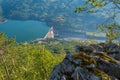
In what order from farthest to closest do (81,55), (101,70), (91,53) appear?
(91,53)
(81,55)
(101,70)

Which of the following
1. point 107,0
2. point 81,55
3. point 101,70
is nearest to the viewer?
point 101,70

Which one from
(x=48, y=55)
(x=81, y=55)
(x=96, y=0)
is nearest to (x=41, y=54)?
(x=48, y=55)

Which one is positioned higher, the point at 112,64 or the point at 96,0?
the point at 96,0

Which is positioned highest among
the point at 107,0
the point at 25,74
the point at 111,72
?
the point at 107,0

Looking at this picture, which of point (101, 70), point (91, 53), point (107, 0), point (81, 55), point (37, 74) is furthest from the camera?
point (37, 74)

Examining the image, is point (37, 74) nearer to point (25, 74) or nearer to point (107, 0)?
point (25, 74)

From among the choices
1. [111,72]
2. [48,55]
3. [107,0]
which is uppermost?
[107,0]

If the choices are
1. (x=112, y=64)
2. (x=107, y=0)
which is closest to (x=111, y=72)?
(x=112, y=64)

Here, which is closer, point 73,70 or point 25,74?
point 73,70

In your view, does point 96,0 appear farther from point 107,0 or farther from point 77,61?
point 77,61
